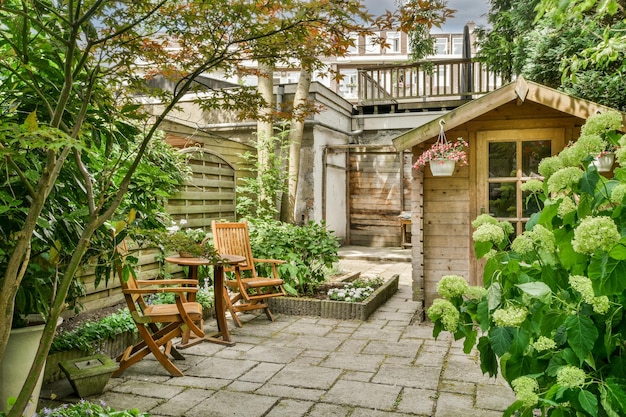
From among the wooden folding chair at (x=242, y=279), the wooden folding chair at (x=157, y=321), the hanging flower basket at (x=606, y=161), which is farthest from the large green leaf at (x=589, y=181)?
the wooden folding chair at (x=242, y=279)

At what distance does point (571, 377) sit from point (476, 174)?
13.7 feet

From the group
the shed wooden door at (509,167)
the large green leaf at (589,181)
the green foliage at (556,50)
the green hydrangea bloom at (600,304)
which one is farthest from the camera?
the green foliage at (556,50)

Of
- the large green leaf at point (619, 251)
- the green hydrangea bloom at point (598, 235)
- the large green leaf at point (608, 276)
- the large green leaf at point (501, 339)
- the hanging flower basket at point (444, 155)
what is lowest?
the large green leaf at point (501, 339)

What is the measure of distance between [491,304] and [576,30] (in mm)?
7473

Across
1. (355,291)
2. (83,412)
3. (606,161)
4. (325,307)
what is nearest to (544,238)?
(83,412)

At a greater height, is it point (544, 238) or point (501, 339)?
point (544, 238)

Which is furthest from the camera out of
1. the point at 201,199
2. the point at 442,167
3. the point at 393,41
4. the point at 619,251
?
the point at 393,41

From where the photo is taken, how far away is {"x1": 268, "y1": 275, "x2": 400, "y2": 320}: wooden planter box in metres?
5.67

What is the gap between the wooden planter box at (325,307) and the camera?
5668mm

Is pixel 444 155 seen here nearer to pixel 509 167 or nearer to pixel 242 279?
pixel 509 167

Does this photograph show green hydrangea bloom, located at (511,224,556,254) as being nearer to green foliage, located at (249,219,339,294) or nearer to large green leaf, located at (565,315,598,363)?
large green leaf, located at (565,315,598,363)

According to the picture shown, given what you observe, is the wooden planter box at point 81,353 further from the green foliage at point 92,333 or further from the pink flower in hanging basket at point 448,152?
the pink flower in hanging basket at point 448,152

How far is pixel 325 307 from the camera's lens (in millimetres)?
5789

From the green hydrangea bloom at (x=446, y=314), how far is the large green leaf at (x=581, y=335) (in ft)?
1.50
